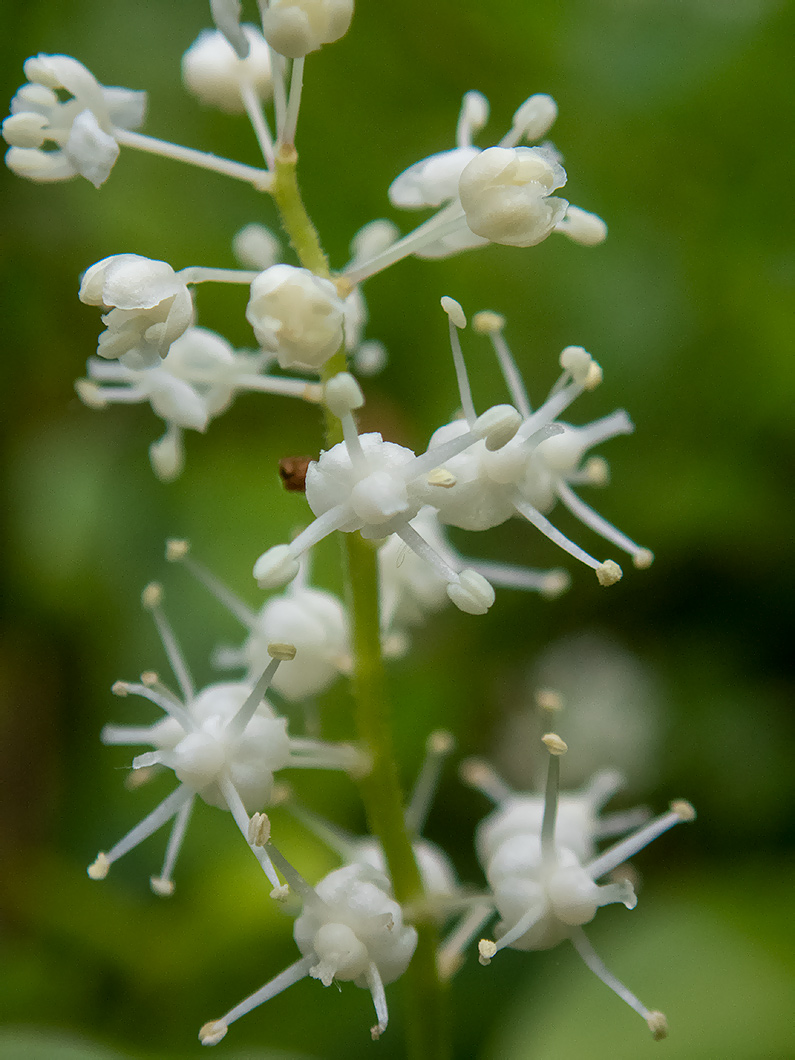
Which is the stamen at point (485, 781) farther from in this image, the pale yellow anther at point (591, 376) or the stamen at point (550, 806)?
the pale yellow anther at point (591, 376)

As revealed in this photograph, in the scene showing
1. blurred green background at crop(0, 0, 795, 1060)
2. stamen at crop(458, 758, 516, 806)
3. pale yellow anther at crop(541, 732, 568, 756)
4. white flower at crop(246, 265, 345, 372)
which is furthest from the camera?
blurred green background at crop(0, 0, 795, 1060)

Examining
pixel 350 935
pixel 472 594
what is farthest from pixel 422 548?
pixel 350 935

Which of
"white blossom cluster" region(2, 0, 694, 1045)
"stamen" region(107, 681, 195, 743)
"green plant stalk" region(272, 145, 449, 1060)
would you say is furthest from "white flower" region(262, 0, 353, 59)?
"stamen" region(107, 681, 195, 743)

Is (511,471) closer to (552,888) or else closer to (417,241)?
(417,241)

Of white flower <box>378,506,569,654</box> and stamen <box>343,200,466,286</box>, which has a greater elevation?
stamen <box>343,200,466,286</box>

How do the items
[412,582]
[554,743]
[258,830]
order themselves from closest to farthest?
[258,830] → [554,743] → [412,582]

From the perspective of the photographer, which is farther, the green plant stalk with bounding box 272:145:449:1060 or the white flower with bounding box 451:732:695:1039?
the white flower with bounding box 451:732:695:1039

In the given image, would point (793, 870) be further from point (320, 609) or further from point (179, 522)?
point (179, 522)

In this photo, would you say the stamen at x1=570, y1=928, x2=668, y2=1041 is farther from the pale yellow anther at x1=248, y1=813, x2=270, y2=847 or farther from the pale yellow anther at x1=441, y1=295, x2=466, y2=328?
the pale yellow anther at x1=441, y1=295, x2=466, y2=328
